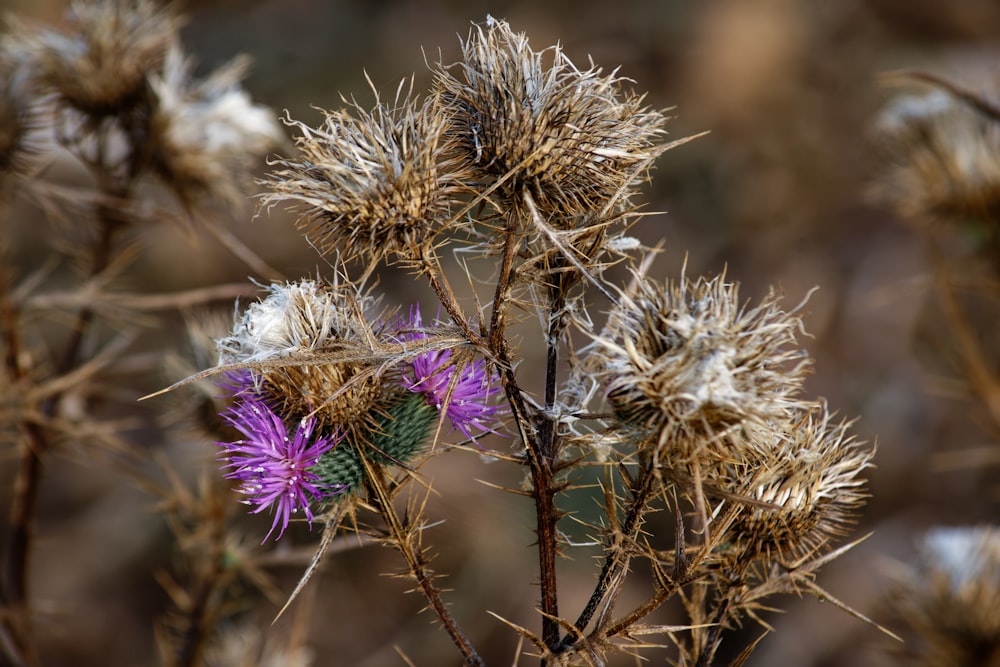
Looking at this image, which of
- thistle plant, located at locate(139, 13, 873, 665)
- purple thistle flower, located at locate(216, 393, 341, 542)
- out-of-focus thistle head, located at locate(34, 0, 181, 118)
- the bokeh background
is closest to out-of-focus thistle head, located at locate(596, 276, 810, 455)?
thistle plant, located at locate(139, 13, 873, 665)

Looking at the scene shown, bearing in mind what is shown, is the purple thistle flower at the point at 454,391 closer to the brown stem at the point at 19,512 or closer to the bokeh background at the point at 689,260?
the brown stem at the point at 19,512

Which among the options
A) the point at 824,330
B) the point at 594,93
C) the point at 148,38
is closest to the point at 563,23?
the point at 824,330

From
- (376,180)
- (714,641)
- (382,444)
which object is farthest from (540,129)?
(714,641)

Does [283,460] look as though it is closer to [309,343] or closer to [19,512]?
[309,343]

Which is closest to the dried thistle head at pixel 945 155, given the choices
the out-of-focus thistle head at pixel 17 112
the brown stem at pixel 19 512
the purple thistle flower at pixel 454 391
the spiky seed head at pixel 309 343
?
the purple thistle flower at pixel 454 391

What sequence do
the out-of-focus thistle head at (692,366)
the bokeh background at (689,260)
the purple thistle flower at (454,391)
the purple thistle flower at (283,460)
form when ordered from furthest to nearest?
the bokeh background at (689,260)
the purple thistle flower at (454,391)
the purple thistle flower at (283,460)
the out-of-focus thistle head at (692,366)
